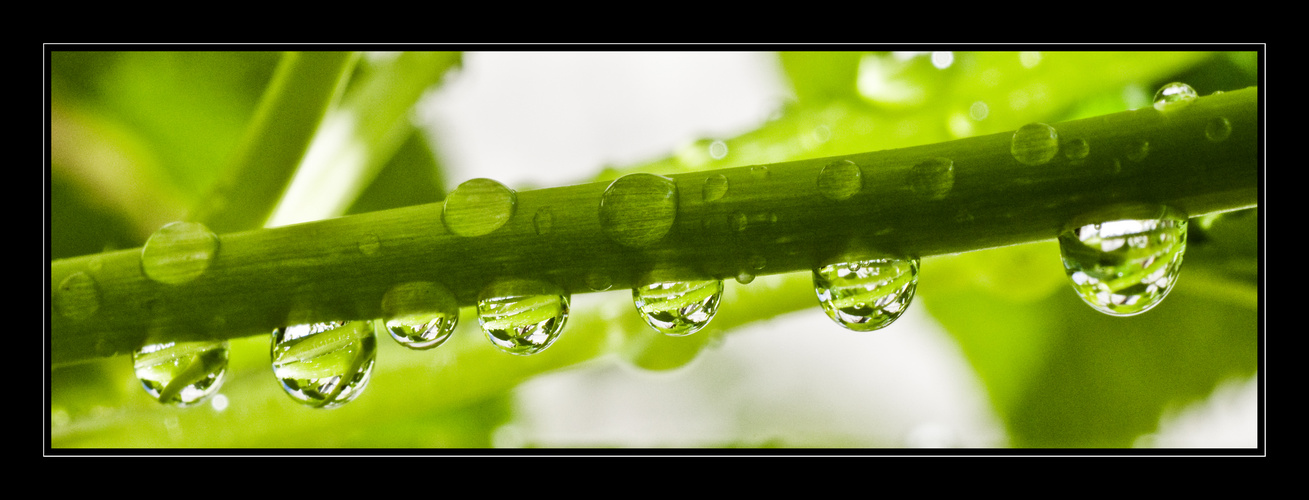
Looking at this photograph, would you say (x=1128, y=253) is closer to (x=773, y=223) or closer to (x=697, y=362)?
(x=773, y=223)

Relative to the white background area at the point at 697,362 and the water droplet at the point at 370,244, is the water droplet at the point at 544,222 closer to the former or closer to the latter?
the water droplet at the point at 370,244

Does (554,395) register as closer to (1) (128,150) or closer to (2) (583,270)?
(1) (128,150)

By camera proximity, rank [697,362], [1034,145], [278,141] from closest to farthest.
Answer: [1034,145] < [278,141] < [697,362]

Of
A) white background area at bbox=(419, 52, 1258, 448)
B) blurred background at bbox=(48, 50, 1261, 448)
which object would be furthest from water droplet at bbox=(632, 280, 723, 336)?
white background area at bbox=(419, 52, 1258, 448)

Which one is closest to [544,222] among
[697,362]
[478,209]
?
[478,209]

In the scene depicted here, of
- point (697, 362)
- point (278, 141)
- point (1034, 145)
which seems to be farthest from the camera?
point (697, 362)

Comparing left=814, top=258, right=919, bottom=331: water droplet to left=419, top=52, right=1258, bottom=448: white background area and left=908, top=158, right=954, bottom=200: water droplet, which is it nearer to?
left=908, top=158, right=954, bottom=200: water droplet

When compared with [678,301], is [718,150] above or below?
above
